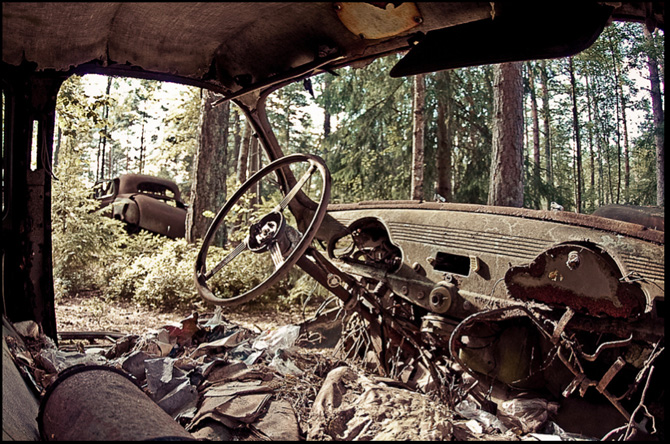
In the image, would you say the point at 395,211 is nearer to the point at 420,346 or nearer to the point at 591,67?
the point at 420,346

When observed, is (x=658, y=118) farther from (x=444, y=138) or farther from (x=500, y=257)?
(x=500, y=257)

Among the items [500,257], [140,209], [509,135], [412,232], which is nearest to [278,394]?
[412,232]

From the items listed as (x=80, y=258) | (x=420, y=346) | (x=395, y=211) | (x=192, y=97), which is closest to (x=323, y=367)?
(x=420, y=346)

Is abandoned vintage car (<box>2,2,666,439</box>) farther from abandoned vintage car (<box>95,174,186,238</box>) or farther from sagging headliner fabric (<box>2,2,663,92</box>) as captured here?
abandoned vintage car (<box>95,174,186,238</box>)

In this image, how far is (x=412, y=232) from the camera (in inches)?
126

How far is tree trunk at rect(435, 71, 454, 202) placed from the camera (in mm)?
8133

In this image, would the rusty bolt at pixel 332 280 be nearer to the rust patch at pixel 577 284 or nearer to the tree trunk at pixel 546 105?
the rust patch at pixel 577 284

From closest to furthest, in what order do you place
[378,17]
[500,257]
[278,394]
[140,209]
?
[378,17] → [278,394] → [500,257] → [140,209]

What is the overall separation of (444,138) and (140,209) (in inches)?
242

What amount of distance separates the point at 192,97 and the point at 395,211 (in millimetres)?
9556

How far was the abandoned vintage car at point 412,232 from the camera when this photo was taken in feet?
7.01

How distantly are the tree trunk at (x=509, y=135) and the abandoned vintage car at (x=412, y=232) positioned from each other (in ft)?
11.2

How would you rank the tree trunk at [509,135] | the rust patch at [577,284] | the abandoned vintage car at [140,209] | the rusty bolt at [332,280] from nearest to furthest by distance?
the rust patch at [577,284], the rusty bolt at [332,280], the tree trunk at [509,135], the abandoned vintage car at [140,209]

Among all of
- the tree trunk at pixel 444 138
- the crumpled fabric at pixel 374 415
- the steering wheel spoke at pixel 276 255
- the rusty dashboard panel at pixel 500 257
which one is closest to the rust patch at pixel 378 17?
the steering wheel spoke at pixel 276 255
